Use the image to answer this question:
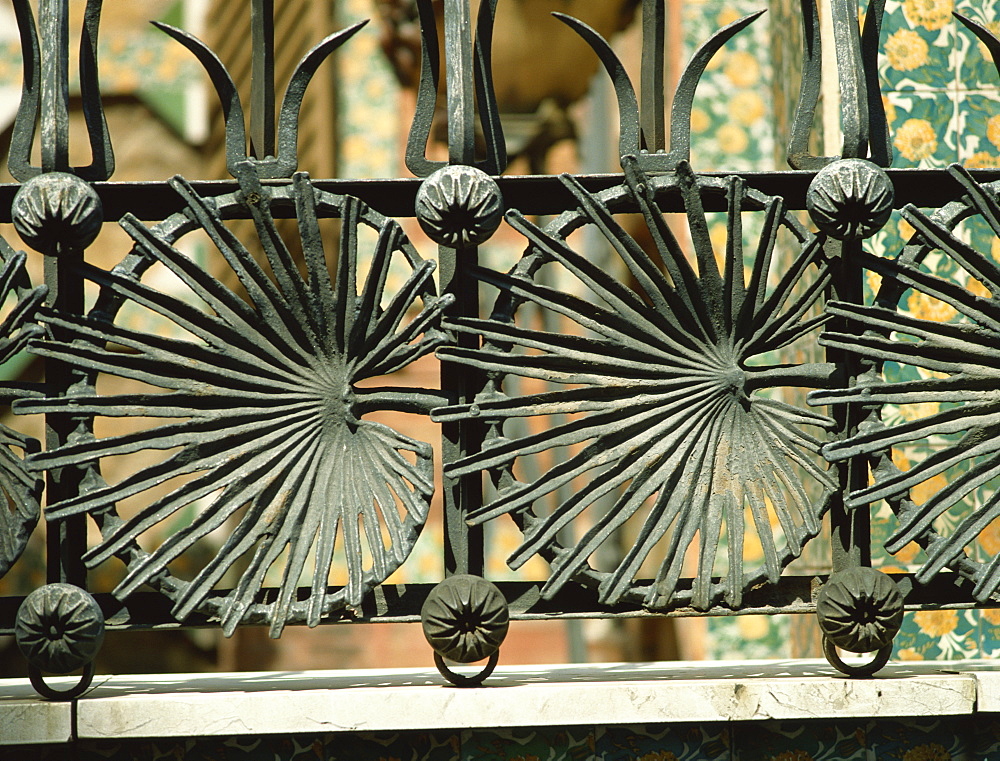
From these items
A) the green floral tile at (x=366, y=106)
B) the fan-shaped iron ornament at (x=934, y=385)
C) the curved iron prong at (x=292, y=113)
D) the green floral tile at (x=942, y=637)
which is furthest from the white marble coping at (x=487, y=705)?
the green floral tile at (x=366, y=106)

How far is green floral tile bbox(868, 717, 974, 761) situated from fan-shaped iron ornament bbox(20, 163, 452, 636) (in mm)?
767

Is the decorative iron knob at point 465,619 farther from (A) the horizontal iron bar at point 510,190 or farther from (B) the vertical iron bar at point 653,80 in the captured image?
(B) the vertical iron bar at point 653,80

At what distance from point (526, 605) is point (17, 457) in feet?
2.58

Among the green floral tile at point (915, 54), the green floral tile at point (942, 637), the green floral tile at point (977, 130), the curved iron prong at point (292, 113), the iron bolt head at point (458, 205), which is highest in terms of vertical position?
the green floral tile at point (915, 54)

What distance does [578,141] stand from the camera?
4.11 meters

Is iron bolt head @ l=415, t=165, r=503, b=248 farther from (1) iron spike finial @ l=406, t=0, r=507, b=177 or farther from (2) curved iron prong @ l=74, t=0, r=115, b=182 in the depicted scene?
(2) curved iron prong @ l=74, t=0, r=115, b=182

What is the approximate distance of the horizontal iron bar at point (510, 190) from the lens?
187 cm

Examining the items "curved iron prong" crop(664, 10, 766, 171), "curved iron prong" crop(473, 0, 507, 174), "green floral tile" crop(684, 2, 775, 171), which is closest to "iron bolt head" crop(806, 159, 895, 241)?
"curved iron prong" crop(664, 10, 766, 171)

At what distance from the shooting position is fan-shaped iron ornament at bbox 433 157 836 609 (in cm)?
181

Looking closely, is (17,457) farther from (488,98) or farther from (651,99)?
(651,99)

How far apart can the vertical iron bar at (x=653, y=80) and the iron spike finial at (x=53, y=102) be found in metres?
0.82

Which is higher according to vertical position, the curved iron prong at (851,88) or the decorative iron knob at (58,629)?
the curved iron prong at (851,88)

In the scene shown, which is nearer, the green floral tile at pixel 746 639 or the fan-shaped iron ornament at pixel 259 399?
the fan-shaped iron ornament at pixel 259 399

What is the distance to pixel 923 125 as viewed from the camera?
300 centimetres
